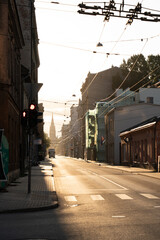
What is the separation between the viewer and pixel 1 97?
21.1 meters

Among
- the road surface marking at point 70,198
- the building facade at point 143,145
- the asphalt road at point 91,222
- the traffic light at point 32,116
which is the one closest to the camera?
the asphalt road at point 91,222

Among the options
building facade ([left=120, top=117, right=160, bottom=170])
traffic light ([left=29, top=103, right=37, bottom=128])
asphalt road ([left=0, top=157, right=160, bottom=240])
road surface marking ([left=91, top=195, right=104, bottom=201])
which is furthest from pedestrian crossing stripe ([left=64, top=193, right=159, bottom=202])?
building facade ([left=120, top=117, right=160, bottom=170])

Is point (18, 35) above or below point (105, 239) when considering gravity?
above

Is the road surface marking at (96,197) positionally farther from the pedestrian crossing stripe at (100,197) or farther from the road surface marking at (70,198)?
the road surface marking at (70,198)

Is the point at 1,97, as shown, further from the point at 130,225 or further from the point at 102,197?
the point at 130,225

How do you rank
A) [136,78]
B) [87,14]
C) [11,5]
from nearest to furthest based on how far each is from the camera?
[87,14]
[11,5]
[136,78]

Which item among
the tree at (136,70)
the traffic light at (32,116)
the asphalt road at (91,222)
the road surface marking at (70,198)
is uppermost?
the tree at (136,70)

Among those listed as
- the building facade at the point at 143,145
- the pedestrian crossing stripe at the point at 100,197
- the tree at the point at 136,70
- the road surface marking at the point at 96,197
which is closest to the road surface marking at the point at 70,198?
the pedestrian crossing stripe at the point at 100,197

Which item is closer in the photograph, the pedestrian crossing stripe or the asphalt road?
the asphalt road

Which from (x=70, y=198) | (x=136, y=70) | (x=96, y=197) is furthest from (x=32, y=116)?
(x=136, y=70)

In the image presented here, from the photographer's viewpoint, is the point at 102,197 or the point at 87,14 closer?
the point at 87,14

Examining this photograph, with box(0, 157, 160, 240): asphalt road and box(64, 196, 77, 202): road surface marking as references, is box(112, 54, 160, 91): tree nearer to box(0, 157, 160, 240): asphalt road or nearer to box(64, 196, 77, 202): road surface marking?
box(64, 196, 77, 202): road surface marking

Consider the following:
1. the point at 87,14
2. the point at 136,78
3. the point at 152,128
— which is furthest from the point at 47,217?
the point at 136,78

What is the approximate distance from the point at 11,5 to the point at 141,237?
671 inches
